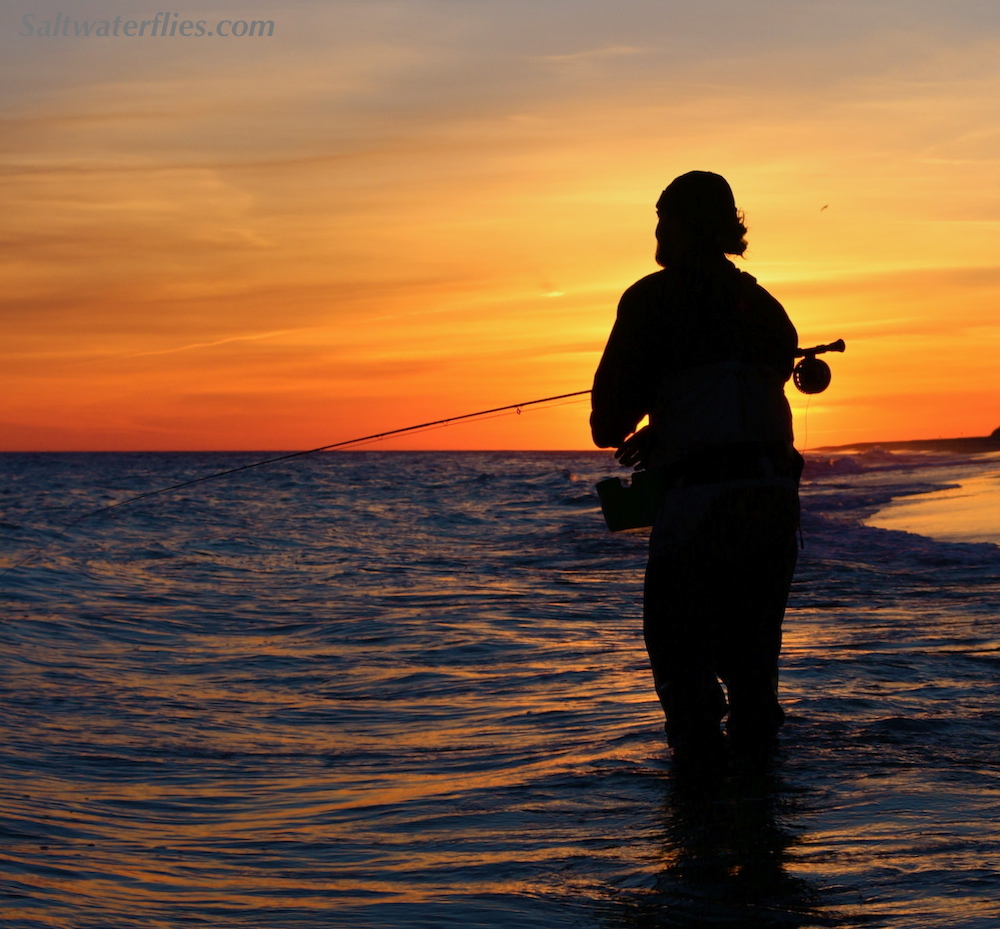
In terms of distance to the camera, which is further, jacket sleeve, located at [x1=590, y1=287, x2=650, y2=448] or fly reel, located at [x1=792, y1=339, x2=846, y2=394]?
fly reel, located at [x1=792, y1=339, x2=846, y2=394]

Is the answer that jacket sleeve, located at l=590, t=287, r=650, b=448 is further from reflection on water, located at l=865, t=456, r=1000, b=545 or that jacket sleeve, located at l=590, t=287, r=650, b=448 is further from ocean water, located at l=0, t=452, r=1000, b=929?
reflection on water, located at l=865, t=456, r=1000, b=545

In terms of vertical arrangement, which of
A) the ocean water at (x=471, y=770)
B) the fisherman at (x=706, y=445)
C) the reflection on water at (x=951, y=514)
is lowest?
the reflection on water at (x=951, y=514)

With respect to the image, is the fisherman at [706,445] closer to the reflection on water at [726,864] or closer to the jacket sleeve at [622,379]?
the jacket sleeve at [622,379]

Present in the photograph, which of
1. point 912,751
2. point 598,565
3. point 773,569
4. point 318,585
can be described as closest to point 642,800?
point 773,569

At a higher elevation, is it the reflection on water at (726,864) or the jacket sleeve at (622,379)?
the jacket sleeve at (622,379)

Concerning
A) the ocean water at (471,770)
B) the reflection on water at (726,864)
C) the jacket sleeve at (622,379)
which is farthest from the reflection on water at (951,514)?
the jacket sleeve at (622,379)

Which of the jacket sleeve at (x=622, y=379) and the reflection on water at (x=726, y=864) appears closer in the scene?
the reflection on water at (x=726, y=864)

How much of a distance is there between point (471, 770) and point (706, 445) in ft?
5.92

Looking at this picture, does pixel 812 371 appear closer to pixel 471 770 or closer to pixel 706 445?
pixel 706 445

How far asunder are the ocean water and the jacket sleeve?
3.97 feet

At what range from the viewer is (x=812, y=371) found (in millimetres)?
3590

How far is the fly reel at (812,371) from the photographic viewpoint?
3584 mm

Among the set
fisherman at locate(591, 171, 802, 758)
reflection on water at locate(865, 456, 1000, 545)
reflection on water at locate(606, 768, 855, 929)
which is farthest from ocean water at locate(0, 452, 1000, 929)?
reflection on water at locate(865, 456, 1000, 545)

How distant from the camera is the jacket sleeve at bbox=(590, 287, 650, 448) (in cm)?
335
